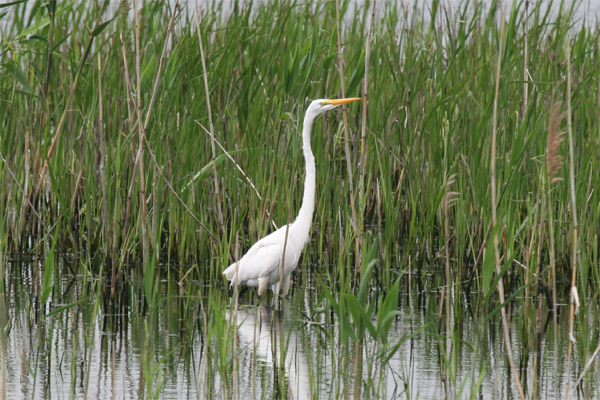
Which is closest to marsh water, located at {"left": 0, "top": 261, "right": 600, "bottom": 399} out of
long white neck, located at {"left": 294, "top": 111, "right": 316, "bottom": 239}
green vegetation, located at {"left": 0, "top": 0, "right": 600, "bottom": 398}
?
green vegetation, located at {"left": 0, "top": 0, "right": 600, "bottom": 398}

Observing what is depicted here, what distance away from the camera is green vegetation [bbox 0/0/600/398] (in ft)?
13.1

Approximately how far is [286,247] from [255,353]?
104cm

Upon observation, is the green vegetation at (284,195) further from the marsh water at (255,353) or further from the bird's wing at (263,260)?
the bird's wing at (263,260)

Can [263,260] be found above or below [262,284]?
above

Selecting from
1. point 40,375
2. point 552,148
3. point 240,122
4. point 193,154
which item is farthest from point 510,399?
point 240,122

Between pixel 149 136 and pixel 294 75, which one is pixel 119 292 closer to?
pixel 149 136

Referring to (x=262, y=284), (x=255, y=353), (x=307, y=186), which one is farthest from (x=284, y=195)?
(x=255, y=353)

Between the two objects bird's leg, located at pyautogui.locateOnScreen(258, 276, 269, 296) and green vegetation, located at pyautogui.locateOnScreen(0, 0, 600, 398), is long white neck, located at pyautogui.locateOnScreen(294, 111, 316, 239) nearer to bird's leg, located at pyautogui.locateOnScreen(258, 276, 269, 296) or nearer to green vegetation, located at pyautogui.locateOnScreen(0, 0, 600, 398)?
green vegetation, located at pyautogui.locateOnScreen(0, 0, 600, 398)

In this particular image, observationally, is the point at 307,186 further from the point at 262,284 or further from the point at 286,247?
the point at 262,284

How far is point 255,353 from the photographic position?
352cm

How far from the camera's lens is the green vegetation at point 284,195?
4008 millimetres

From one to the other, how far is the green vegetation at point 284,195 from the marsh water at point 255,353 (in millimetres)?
21

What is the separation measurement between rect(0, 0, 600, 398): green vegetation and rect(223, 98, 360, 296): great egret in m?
0.12

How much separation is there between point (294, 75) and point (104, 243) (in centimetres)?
131
